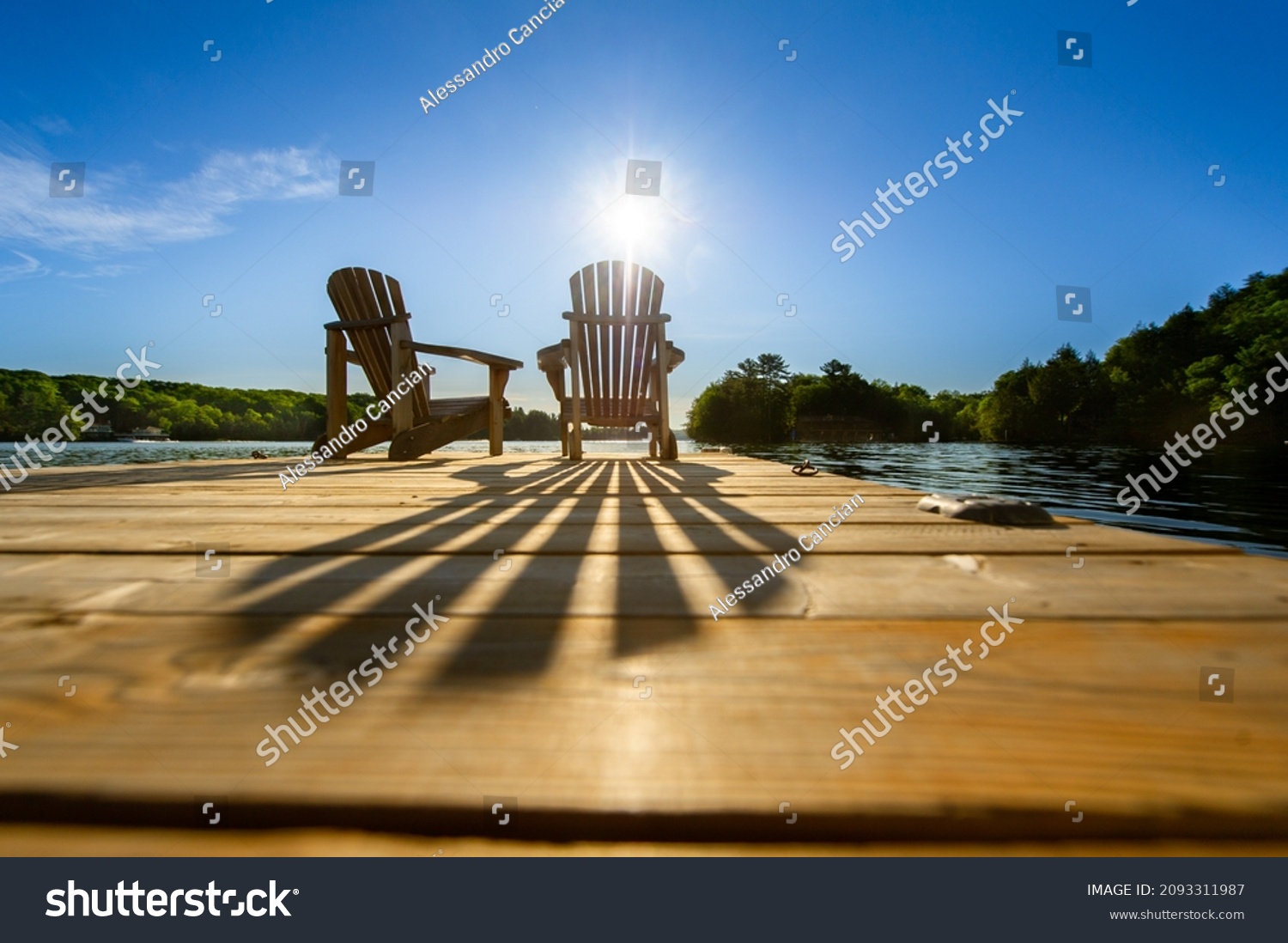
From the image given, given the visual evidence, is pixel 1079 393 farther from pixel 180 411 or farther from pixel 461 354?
pixel 180 411

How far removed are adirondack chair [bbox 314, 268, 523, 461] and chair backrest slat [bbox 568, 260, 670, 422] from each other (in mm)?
853

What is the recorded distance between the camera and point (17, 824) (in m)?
0.43

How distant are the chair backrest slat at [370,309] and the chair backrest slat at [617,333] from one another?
191cm

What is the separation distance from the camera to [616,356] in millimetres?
5430

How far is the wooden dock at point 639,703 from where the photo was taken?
42 centimetres

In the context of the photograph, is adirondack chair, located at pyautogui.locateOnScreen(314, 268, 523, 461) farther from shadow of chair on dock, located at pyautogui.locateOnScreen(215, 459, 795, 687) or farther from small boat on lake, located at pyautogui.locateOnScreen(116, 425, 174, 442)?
small boat on lake, located at pyautogui.locateOnScreen(116, 425, 174, 442)

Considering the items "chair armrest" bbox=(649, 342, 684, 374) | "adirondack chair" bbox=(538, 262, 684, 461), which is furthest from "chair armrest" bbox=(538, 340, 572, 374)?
"chair armrest" bbox=(649, 342, 684, 374)

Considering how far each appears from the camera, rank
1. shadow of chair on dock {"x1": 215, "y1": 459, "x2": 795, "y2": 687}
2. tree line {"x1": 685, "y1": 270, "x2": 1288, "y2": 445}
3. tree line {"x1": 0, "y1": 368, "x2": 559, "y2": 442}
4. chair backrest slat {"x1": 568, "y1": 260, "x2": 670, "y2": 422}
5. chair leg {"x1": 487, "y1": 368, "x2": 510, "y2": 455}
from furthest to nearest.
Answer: tree line {"x1": 685, "y1": 270, "x2": 1288, "y2": 445}
tree line {"x1": 0, "y1": 368, "x2": 559, "y2": 442}
chair leg {"x1": 487, "y1": 368, "x2": 510, "y2": 455}
chair backrest slat {"x1": 568, "y1": 260, "x2": 670, "y2": 422}
shadow of chair on dock {"x1": 215, "y1": 459, "x2": 795, "y2": 687}

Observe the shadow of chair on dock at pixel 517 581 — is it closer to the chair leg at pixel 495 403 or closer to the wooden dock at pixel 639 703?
the wooden dock at pixel 639 703

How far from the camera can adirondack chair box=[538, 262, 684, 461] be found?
16.3ft

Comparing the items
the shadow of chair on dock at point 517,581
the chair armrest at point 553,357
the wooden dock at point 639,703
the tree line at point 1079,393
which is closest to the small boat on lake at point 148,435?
the chair armrest at point 553,357

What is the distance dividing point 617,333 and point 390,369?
2.43 m
